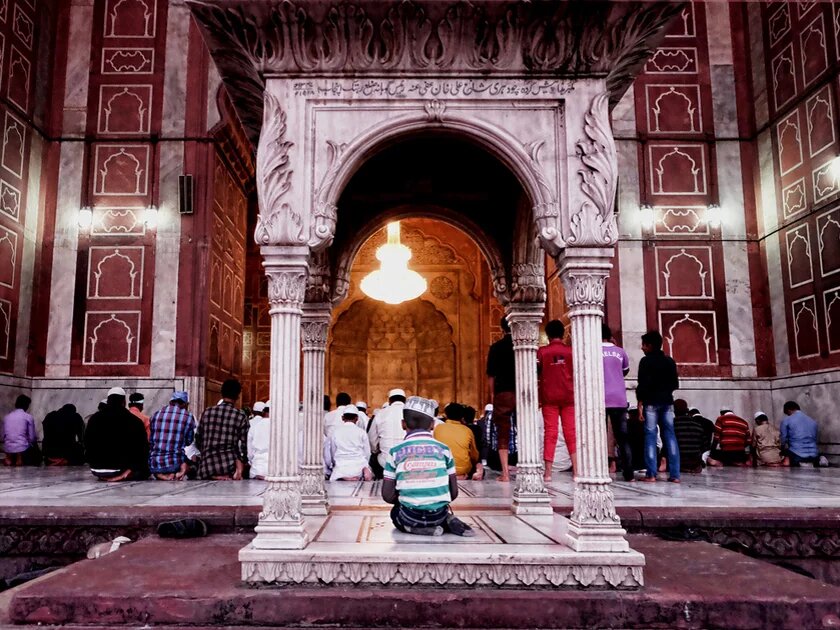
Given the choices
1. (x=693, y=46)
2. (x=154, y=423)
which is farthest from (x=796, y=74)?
(x=154, y=423)

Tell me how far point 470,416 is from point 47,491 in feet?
16.4

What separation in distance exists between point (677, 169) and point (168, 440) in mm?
8960

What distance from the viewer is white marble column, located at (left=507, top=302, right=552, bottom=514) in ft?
14.8

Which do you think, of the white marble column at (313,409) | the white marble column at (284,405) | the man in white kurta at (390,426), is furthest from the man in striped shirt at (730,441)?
the white marble column at (284,405)

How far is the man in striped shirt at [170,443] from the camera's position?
7.50 m

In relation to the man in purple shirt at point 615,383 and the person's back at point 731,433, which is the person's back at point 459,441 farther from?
the person's back at point 731,433

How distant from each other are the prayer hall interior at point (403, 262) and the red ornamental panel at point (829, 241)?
4 centimetres

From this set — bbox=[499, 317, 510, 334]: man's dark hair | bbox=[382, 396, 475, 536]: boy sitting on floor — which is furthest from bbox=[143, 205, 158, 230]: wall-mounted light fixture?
bbox=[382, 396, 475, 536]: boy sitting on floor

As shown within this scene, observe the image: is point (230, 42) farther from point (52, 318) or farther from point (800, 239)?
point (800, 239)

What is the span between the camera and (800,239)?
9.98 metres

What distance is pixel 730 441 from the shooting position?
9.41m

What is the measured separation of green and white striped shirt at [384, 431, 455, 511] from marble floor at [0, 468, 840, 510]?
1.25 meters

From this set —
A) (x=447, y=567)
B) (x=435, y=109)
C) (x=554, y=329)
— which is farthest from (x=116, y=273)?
(x=447, y=567)

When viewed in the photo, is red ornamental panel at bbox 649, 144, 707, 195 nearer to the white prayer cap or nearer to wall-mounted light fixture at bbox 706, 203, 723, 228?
wall-mounted light fixture at bbox 706, 203, 723, 228
